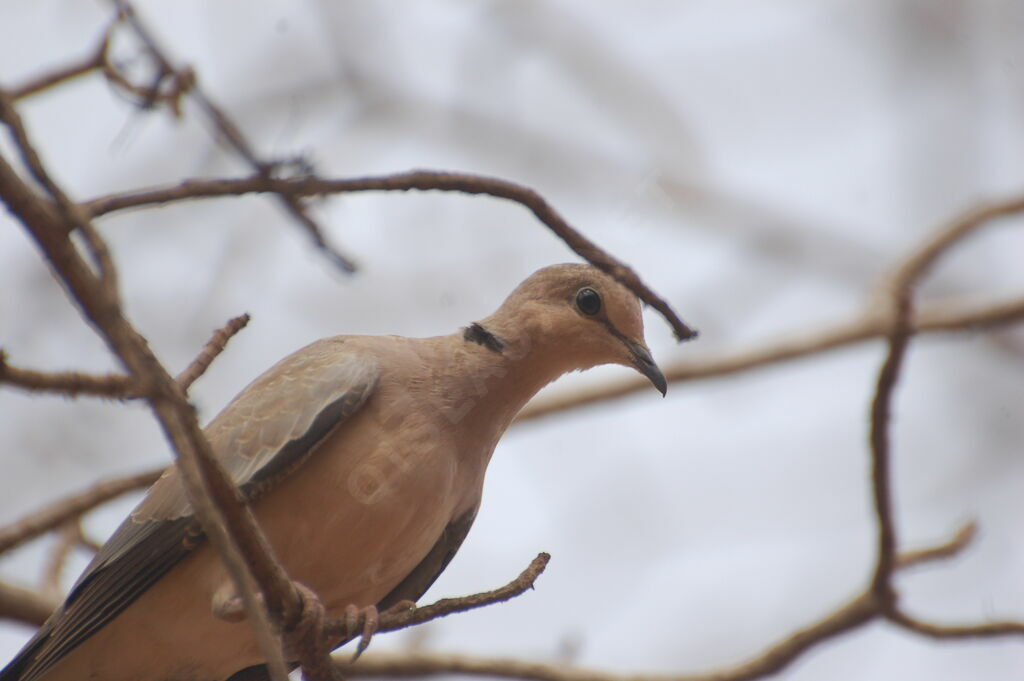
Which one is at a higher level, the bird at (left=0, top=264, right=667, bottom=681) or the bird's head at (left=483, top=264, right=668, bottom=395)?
the bird's head at (left=483, top=264, right=668, bottom=395)

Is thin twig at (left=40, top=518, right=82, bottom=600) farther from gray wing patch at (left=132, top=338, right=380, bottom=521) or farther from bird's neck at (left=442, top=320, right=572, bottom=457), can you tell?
bird's neck at (left=442, top=320, right=572, bottom=457)

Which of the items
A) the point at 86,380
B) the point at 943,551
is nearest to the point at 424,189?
the point at 86,380

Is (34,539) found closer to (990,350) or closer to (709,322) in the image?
(709,322)

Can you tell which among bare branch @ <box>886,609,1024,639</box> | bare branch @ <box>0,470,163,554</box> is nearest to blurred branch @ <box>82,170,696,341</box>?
bare branch @ <box>0,470,163,554</box>

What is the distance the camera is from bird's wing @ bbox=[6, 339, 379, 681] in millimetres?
3471

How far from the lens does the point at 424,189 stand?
2.58 meters

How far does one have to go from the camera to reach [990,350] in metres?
8.40

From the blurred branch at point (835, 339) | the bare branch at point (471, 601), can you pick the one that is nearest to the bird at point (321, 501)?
the bare branch at point (471, 601)

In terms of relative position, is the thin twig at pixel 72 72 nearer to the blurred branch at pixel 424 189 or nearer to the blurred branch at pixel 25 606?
the blurred branch at pixel 424 189

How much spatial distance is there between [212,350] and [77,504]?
59.1 inches

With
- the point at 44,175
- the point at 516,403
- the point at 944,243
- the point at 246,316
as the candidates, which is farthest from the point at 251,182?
the point at 944,243

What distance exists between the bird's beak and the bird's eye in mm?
175

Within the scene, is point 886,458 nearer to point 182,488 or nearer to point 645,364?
point 645,364

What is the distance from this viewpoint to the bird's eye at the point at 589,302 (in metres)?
4.12
